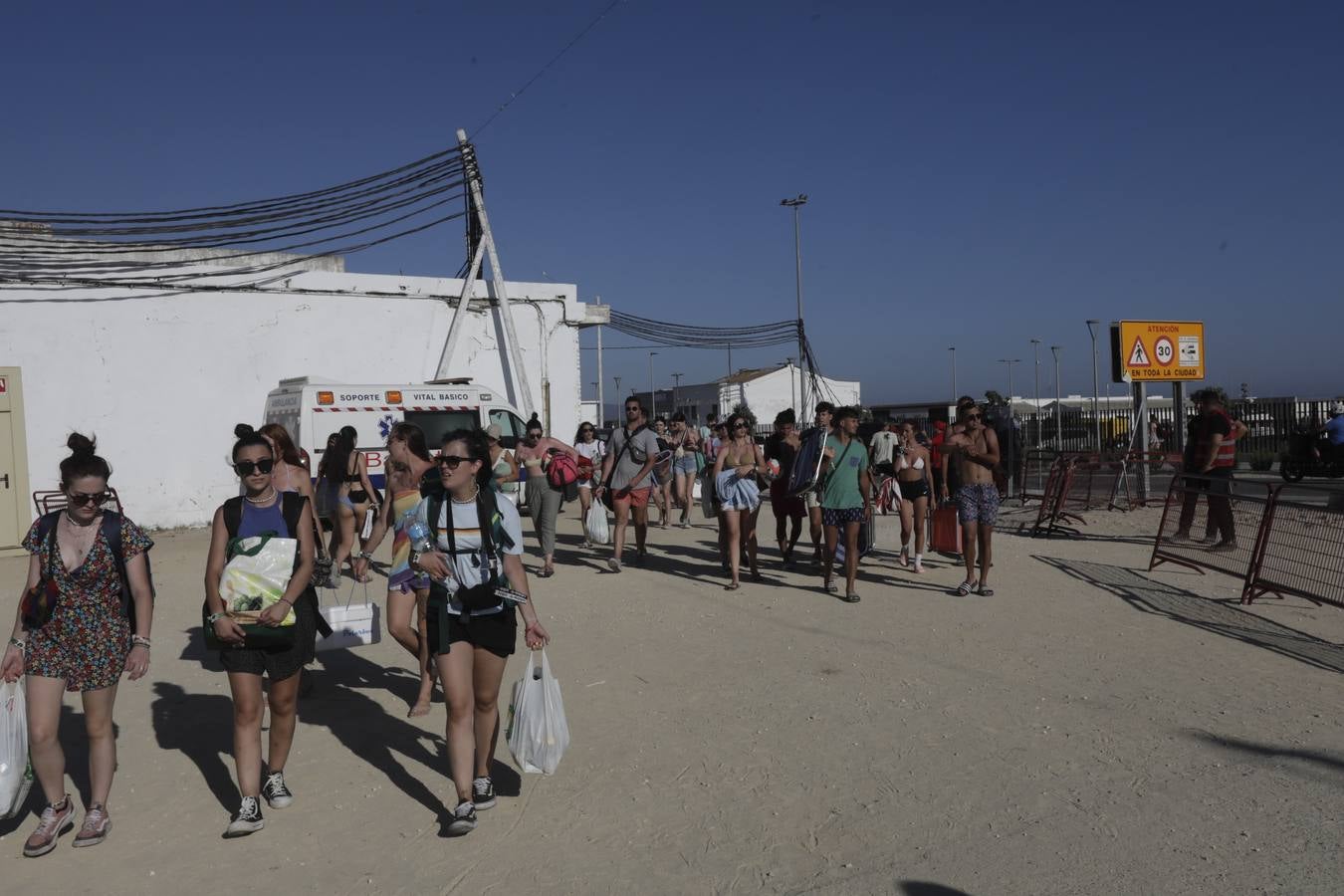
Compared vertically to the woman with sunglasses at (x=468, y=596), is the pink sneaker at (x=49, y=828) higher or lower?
lower

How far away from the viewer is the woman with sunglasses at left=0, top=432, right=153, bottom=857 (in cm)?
430

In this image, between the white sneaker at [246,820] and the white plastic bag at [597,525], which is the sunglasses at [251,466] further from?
the white plastic bag at [597,525]

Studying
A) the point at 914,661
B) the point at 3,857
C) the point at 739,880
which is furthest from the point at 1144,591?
the point at 3,857

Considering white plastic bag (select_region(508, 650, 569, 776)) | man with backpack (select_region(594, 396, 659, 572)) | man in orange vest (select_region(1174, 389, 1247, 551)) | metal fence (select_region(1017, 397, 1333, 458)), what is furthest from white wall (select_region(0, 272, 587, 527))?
metal fence (select_region(1017, 397, 1333, 458))

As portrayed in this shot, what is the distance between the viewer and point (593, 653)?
7750 mm

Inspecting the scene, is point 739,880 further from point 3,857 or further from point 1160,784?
point 3,857

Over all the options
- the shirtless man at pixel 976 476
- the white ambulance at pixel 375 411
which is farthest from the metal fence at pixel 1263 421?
→ the shirtless man at pixel 976 476

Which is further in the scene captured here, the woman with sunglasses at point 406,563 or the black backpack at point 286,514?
the woman with sunglasses at point 406,563

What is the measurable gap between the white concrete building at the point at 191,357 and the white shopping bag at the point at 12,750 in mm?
13309

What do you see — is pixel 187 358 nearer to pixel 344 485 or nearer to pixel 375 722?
pixel 344 485

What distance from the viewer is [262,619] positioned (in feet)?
14.4

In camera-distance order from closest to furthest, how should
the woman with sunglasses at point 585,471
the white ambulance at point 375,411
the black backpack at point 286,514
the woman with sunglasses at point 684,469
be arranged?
the black backpack at point 286,514 → the woman with sunglasses at point 585,471 → the white ambulance at point 375,411 → the woman with sunglasses at point 684,469

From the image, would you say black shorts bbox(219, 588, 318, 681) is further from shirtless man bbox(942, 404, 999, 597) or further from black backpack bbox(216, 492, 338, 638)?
shirtless man bbox(942, 404, 999, 597)

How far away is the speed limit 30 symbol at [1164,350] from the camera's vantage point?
57.1 ft
